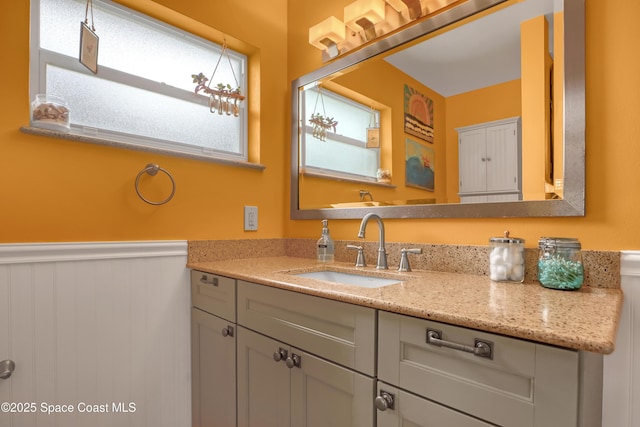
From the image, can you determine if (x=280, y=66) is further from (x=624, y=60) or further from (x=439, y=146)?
(x=624, y=60)

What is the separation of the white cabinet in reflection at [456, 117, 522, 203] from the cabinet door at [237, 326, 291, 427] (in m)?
0.88

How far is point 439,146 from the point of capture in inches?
51.9

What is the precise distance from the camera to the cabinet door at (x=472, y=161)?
1.20m

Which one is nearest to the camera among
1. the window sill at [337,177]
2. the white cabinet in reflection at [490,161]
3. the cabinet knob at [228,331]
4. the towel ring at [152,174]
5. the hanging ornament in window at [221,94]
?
the white cabinet in reflection at [490,161]

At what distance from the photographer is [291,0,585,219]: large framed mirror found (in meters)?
1.03

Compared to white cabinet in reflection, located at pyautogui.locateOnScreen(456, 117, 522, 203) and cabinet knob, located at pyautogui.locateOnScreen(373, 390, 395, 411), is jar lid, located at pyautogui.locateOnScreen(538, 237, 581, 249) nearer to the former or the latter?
white cabinet in reflection, located at pyautogui.locateOnScreen(456, 117, 522, 203)

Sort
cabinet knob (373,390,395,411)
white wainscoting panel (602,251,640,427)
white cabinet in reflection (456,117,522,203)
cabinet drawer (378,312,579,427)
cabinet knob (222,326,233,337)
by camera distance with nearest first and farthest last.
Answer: cabinet drawer (378,312,579,427)
cabinet knob (373,390,395,411)
white wainscoting panel (602,251,640,427)
white cabinet in reflection (456,117,522,203)
cabinet knob (222,326,233,337)

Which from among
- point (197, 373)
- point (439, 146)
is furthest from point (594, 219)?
point (197, 373)

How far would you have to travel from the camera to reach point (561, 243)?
0.94 metres

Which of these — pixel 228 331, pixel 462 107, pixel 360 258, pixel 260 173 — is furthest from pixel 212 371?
pixel 462 107

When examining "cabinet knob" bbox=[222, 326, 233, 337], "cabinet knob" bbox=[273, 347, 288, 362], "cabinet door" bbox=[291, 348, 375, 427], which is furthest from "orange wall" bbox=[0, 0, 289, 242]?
"cabinet door" bbox=[291, 348, 375, 427]

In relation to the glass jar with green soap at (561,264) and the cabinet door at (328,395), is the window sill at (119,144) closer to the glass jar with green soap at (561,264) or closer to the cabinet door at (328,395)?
the cabinet door at (328,395)

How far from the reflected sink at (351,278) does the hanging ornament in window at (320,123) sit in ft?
2.42

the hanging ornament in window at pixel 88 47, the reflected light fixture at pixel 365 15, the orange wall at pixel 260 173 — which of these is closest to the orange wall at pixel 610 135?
the orange wall at pixel 260 173
